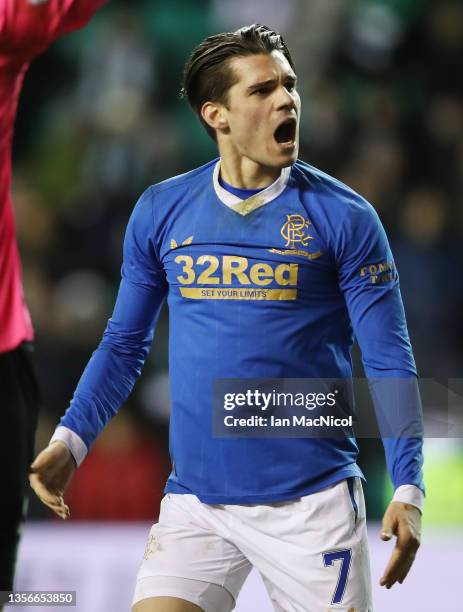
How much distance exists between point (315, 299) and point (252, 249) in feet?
0.69

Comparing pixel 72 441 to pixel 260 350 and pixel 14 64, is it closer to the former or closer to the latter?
pixel 260 350

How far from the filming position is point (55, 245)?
274 inches

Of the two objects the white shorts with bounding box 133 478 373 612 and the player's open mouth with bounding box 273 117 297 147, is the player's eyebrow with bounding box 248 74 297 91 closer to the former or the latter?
the player's open mouth with bounding box 273 117 297 147

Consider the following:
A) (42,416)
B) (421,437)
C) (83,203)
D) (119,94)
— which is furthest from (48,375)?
(421,437)

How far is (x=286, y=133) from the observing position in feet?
10.3

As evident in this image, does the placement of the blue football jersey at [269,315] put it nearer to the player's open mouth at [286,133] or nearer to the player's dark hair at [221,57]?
the player's open mouth at [286,133]

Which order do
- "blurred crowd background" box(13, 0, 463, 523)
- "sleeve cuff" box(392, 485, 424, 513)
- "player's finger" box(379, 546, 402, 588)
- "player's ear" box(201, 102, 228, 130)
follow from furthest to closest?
"blurred crowd background" box(13, 0, 463, 523) → "player's ear" box(201, 102, 228, 130) → "sleeve cuff" box(392, 485, 424, 513) → "player's finger" box(379, 546, 402, 588)

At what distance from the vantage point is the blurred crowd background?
6.20 metres

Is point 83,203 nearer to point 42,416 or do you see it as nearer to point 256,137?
point 42,416

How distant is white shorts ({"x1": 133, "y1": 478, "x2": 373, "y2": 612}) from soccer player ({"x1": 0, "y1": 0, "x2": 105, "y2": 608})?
447 mm

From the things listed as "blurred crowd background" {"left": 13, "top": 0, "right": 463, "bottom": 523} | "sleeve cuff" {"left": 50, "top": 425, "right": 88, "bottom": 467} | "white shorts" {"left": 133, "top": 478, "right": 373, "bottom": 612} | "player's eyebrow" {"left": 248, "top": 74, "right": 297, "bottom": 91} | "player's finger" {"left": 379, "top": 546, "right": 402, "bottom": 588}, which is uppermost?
"blurred crowd background" {"left": 13, "top": 0, "right": 463, "bottom": 523}

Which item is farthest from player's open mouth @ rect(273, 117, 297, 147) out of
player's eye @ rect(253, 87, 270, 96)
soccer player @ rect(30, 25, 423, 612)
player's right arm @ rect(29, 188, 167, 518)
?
player's right arm @ rect(29, 188, 167, 518)

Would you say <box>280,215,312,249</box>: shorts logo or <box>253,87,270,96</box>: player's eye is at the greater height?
<box>253,87,270,96</box>: player's eye

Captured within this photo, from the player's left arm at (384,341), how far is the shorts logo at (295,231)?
96 millimetres
